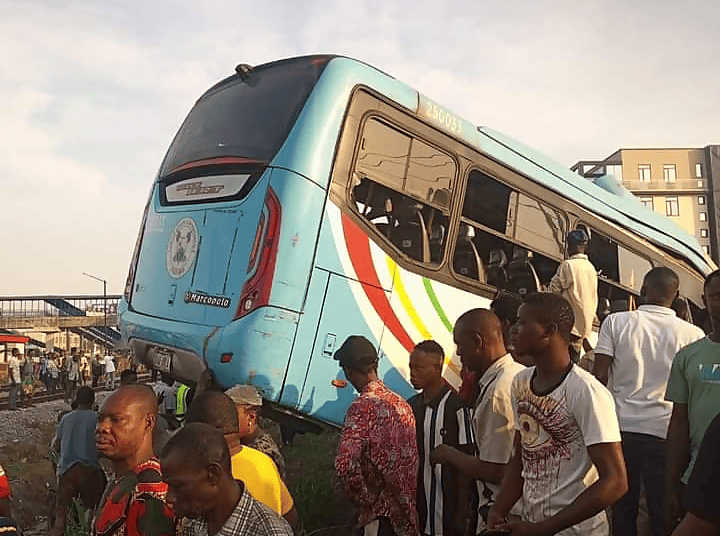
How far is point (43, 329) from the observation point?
149ft

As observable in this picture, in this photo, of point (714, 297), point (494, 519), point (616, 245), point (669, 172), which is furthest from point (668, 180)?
point (494, 519)

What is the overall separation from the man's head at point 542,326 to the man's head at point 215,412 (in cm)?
129

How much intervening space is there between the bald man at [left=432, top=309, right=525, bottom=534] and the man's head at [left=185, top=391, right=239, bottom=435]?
0.97 meters

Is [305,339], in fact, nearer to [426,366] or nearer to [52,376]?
[426,366]

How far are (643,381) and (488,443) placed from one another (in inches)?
55.4

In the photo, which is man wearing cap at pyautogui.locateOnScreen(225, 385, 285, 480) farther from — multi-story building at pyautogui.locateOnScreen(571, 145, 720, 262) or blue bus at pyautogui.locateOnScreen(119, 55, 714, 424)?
multi-story building at pyautogui.locateOnScreen(571, 145, 720, 262)

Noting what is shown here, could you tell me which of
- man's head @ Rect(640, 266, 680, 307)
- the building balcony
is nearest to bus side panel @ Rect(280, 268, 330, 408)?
man's head @ Rect(640, 266, 680, 307)

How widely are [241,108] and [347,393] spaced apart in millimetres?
2588

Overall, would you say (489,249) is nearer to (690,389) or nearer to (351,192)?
(351,192)

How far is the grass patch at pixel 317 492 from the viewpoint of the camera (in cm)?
627

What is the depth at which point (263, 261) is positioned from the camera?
5398 millimetres

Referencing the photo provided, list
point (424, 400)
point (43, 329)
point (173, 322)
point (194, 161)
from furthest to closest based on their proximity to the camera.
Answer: point (43, 329), point (194, 161), point (173, 322), point (424, 400)

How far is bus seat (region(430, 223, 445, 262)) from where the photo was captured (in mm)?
6270

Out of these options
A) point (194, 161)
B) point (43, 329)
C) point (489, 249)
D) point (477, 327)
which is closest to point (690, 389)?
point (477, 327)
